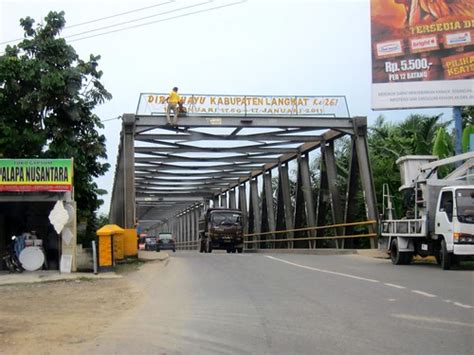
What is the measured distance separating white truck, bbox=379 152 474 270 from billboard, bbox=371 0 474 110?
7.20 m

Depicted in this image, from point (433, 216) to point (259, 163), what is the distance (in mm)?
23047

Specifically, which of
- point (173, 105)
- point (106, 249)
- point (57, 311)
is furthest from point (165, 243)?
point (57, 311)

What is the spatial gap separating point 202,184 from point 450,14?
3147 cm

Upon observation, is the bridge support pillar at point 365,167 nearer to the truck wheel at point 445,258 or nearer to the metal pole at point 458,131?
the metal pole at point 458,131

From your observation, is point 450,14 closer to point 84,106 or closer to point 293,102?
point 293,102

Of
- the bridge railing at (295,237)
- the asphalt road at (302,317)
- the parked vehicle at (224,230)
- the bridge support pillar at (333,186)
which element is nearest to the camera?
the asphalt road at (302,317)

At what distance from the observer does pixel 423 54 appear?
25.5 metres

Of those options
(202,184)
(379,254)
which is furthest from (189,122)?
(202,184)

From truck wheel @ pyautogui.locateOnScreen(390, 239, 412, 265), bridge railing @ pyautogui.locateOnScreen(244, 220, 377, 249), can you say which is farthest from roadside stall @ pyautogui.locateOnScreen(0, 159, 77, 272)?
bridge railing @ pyautogui.locateOnScreen(244, 220, 377, 249)

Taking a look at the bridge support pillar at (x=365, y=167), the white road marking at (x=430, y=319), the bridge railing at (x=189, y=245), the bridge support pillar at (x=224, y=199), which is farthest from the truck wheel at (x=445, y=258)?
the bridge railing at (x=189, y=245)

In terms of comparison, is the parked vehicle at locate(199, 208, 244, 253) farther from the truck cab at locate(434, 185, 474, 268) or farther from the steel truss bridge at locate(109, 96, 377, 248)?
the truck cab at locate(434, 185, 474, 268)

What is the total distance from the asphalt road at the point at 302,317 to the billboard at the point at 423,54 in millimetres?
12705

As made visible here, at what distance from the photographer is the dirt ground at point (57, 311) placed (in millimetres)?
7757

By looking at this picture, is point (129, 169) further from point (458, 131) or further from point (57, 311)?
point (57, 311)
